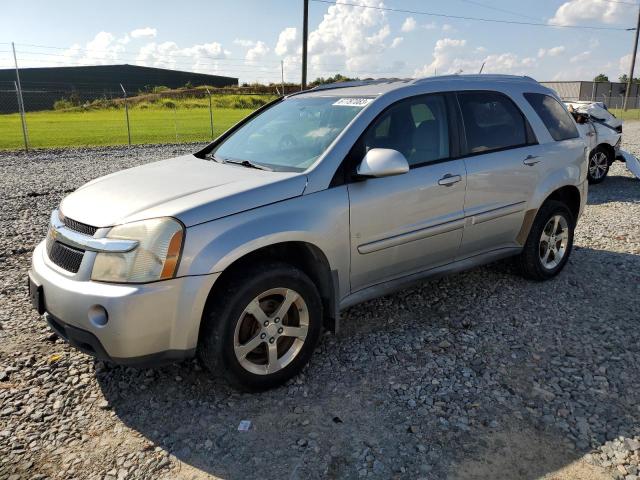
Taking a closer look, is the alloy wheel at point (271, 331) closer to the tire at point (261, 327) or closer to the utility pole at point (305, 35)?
the tire at point (261, 327)

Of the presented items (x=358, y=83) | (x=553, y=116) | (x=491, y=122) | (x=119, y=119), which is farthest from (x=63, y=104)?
(x=491, y=122)

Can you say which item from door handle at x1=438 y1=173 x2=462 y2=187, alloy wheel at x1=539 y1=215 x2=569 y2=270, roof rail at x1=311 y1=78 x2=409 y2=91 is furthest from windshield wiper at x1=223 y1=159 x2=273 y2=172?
alloy wheel at x1=539 y1=215 x2=569 y2=270

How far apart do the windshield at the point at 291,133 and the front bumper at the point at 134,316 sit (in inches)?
45.4

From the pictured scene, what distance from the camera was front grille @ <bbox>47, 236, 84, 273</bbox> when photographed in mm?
2959

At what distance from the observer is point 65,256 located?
3.05 metres

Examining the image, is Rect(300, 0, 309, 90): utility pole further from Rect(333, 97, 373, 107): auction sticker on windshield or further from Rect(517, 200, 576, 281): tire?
Rect(333, 97, 373, 107): auction sticker on windshield

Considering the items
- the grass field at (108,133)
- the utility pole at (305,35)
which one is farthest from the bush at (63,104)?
the utility pole at (305,35)

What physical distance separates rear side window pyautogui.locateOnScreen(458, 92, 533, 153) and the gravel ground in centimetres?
Result: 133

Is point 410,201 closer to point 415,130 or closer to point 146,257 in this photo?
point 415,130

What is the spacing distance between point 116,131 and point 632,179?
19.8m

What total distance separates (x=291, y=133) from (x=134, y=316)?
1841 mm

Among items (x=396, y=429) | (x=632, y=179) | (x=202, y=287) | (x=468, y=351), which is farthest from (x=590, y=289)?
(x=632, y=179)

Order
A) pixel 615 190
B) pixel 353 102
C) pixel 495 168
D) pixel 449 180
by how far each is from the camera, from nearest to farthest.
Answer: pixel 353 102, pixel 449 180, pixel 495 168, pixel 615 190

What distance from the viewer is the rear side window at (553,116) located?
483 cm
